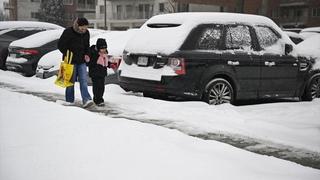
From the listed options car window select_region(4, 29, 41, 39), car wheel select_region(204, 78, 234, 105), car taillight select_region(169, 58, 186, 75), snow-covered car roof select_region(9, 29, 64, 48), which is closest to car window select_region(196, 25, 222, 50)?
car taillight select_region(169, 58, 186, 75)

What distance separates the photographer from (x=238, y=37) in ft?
28.4

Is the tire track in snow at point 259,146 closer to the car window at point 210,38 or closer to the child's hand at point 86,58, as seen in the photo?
the child's hand at point 86,58

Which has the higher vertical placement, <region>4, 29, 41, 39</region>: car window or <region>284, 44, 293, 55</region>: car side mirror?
<region>4, 29, 41, 39</region>: car window

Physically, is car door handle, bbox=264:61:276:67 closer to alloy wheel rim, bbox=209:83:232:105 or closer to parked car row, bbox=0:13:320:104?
parked car row, bbox=0:13:320:104

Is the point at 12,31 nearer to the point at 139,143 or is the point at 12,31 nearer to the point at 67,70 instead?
the point at 67,70

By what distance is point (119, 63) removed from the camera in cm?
936

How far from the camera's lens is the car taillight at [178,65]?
25.6 feet

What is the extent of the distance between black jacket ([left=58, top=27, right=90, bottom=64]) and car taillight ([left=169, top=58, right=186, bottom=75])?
65.4 inches

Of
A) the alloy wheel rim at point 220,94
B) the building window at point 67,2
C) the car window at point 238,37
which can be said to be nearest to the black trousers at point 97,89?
the alloy wheel rim at point 220,94

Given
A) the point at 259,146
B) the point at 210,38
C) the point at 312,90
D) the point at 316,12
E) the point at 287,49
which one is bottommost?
the point at 259,146

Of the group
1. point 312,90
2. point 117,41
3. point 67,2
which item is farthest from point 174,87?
point 67,2

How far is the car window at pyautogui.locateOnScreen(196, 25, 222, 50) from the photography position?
8172 mm

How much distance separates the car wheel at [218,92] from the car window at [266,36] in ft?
3.90

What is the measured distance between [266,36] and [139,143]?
470 centimetres
